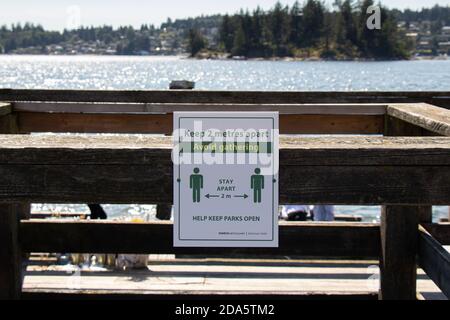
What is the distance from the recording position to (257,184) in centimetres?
188

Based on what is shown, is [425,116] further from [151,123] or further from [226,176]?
[151,123]

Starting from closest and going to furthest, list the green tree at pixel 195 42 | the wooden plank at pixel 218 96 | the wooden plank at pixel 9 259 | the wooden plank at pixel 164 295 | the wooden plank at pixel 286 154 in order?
the wooden plank at pixel 286 154 → the wooden plank at pixel 9 259 → the wooden plank at pixel 164 295 → the wooden plank at pixel 218 96 → the green tree at pixel 195 42

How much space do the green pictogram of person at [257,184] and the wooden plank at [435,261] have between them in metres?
1.00

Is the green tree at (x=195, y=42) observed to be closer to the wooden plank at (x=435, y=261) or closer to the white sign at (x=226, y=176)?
the wooden plank at (x=435, y=261)

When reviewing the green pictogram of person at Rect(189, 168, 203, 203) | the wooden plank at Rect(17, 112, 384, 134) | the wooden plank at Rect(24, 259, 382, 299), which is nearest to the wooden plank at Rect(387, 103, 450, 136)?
the wooden plank at Rect(17, 112, 384, 134)

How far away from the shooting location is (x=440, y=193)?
1.86 m

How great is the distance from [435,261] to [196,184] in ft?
4.60

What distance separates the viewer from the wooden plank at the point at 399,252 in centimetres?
324

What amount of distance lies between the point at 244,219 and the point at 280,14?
534 ft

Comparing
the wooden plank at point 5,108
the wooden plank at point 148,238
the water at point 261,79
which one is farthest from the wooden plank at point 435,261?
the water at point 261,79

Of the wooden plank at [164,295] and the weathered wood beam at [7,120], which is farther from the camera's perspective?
the wooden plank at [164,295]

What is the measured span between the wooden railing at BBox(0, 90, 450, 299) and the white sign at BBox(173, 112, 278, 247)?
0.16 feet

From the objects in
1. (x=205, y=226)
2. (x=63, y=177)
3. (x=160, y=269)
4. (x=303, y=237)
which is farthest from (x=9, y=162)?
(x=160, y=269)

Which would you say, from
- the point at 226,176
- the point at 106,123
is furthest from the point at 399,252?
the point at 106,123
